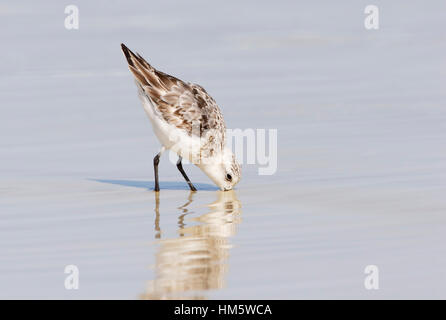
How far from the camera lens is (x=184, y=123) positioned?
10.9 meters

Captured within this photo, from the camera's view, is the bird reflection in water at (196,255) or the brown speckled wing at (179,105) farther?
the brown speckled wing at (179,105)

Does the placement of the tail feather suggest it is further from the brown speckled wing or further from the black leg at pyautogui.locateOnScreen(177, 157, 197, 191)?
the black leg at pyautogui.locateOnScreen(177, 157, 197, 191)

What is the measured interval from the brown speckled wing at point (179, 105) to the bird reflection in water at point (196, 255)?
1146 millimetres

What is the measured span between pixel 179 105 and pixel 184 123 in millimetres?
209

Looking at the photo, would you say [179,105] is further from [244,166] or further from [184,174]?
[244,166]

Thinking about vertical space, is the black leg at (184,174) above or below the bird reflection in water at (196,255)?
above

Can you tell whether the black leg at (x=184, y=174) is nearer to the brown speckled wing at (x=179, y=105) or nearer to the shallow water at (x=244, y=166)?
the shallow water at (x=244, y=166)

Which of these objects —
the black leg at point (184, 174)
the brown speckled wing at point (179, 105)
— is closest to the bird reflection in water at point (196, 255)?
the black leg at point (184, 174)

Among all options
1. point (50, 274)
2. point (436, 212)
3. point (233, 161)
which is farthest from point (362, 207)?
point (50, 274)

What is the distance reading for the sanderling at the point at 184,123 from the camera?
10914mm

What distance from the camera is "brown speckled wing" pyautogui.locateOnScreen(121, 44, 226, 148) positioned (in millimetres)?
10922

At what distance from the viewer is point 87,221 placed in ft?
29.9

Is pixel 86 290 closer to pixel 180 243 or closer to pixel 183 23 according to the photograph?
pixel 180 243

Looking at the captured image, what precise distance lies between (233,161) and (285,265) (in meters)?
3.53
